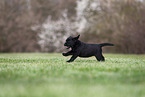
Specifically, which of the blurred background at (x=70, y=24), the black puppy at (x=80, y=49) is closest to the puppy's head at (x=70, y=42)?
the black puppy at (x=80, y=49)

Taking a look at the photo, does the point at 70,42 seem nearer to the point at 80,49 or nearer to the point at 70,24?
the point at 80,49

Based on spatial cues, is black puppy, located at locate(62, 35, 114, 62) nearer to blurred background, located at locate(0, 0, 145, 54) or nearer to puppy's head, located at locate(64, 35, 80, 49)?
puppy's head, located at locate(64, 35, 80, 49)

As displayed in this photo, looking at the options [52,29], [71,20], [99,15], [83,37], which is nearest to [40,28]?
[52,29]

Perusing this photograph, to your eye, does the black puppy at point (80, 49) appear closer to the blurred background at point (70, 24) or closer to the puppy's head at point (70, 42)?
the puppy's head at point (70, 42)

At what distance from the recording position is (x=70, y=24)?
2450cm

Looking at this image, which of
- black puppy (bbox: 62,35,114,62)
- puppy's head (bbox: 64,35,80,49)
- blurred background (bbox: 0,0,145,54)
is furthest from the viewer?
blurred background (bbox: 0,0,145,54)

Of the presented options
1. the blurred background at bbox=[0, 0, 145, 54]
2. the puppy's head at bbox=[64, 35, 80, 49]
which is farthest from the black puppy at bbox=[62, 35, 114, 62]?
the blurred background at bbox=[0, 0, 145, 54]

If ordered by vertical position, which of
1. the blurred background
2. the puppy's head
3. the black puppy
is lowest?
the black puppy

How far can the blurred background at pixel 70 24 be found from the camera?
1927cm

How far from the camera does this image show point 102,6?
24891 millimetres

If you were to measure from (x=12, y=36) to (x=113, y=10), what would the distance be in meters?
13.7

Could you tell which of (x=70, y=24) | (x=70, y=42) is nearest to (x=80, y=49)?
(x=70, y=42)

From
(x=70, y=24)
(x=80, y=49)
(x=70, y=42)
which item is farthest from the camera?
(x=70, y=24)

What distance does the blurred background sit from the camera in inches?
758
